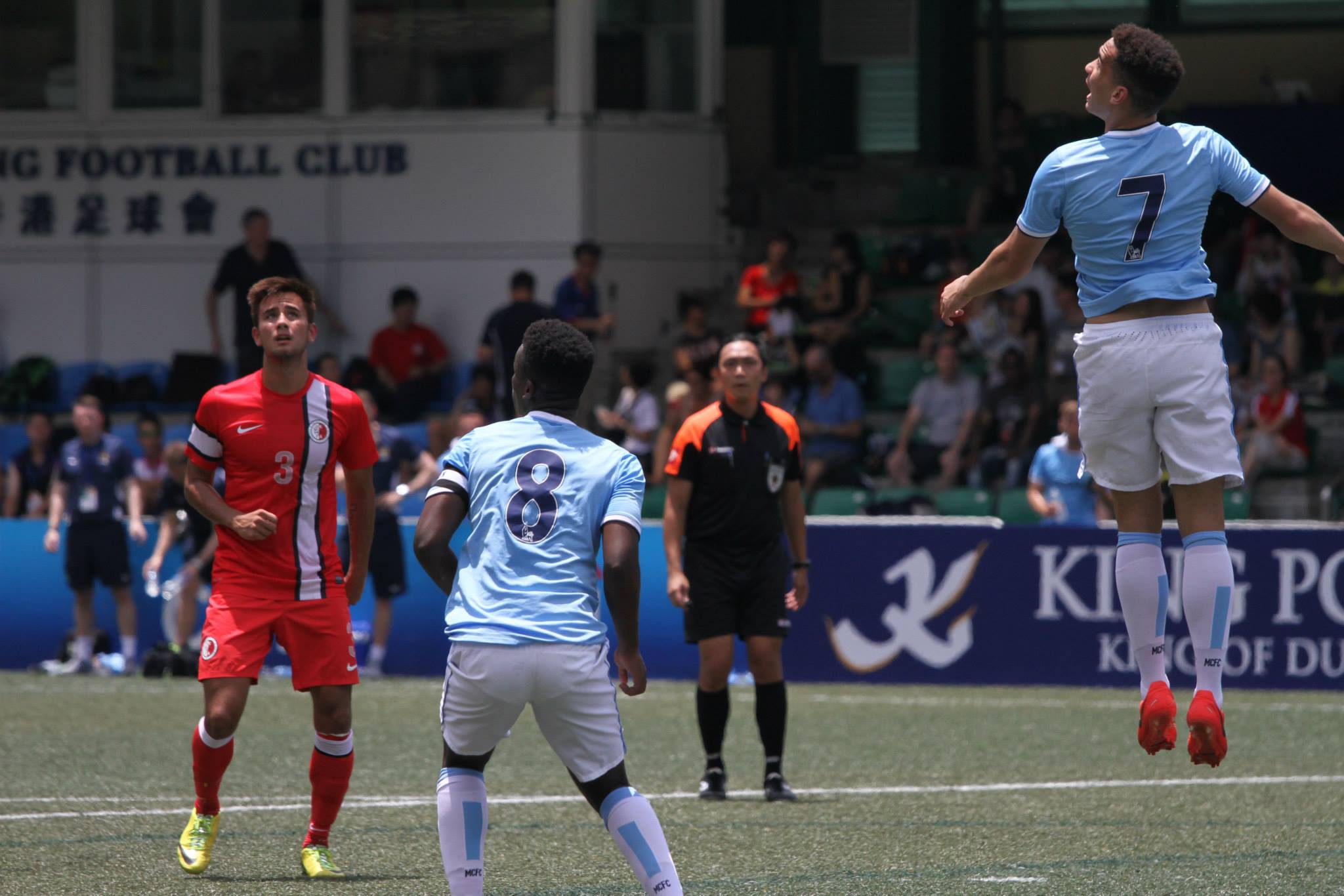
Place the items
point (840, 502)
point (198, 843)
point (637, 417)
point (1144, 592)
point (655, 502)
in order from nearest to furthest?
point (1144, 592)
point (198, 843)
point (840, 502)
point (655, 502)
point (637, 417)

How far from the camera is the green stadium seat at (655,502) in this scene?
57.6ft

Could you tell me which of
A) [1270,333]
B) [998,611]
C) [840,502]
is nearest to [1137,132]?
[998,611]

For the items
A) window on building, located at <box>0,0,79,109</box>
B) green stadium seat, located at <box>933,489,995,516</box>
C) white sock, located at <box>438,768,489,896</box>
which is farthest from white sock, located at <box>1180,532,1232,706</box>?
window on building, located at <box>0,0,79,109</box>

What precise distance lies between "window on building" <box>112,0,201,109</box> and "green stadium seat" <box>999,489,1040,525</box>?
1052 cm

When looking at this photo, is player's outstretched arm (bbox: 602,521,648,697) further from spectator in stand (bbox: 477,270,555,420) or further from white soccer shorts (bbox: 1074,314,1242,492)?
spectator in stand (bbox: 477,270,555,420)

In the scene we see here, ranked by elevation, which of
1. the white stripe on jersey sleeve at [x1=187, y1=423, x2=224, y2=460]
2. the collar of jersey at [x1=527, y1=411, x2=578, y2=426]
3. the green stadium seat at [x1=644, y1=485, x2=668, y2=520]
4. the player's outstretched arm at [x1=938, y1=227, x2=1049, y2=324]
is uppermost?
the player's outstretched arm at [x1=938, y1=227, x2=1049, y2=324]

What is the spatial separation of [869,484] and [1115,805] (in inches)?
308

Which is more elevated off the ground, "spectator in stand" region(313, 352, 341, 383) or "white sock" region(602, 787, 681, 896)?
"spectator in stand" region(313, 352, 341, 383)

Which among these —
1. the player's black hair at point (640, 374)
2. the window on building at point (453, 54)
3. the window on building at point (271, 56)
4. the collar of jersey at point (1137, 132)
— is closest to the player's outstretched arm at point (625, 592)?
the collar of jersey at point (1137, 132)

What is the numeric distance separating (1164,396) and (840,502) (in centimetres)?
1037

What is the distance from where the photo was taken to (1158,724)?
6.34 metres

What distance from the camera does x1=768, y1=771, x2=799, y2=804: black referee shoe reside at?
32.6 ft

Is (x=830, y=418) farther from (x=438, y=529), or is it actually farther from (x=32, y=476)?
(x=438, y=529)

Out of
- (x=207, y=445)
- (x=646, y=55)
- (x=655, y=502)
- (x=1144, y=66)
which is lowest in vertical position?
(x=655, y=502)
